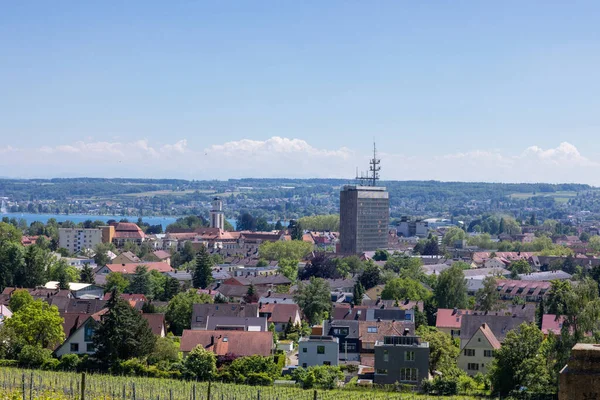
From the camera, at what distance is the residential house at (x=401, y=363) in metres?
32.7

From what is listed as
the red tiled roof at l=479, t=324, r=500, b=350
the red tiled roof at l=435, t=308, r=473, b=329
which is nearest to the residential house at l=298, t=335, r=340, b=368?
the red tiled roof at l=479, t=324, r=500, b=350

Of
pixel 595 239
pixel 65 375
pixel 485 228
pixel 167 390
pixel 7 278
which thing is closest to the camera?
pixel 167 390

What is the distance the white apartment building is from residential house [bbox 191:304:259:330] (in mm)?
67298

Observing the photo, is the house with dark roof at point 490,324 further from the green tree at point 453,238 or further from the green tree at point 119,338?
the green tree at point 453,238

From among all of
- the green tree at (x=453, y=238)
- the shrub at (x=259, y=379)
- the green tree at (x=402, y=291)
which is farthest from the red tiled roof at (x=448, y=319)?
the green tree at (x=453, y=238)

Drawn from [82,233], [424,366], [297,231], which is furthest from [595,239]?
[424,366]

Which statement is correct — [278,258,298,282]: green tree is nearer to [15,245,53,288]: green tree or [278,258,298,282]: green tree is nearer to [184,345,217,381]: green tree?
[15,245,53,288]: green tree

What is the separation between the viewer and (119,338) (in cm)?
3328

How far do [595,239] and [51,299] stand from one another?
98.9 m

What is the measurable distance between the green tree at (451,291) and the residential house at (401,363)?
65.1 ft

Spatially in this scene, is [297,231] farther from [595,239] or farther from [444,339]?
[444,339]

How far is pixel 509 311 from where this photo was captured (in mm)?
49312

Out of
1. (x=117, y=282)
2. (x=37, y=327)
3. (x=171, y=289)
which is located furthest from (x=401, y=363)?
(x=117, y=282)

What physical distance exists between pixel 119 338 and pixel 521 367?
15.0m
